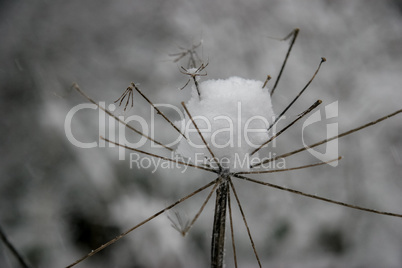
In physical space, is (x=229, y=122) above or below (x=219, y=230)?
above

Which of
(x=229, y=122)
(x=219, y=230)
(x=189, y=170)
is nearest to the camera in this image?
(x=219, y=230)

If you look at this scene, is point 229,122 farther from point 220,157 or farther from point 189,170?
point 189,170

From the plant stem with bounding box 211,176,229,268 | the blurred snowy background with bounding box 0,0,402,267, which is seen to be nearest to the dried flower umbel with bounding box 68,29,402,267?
the plant stem with bounding box 211,176,229,268

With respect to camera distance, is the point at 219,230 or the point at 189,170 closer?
→ the point at 219,230

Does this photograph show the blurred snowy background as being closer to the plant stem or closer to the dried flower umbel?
the dried flower umbel

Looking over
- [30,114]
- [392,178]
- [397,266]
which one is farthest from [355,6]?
[30,114]

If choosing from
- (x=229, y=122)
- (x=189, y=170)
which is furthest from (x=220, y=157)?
(x=189, y=170)

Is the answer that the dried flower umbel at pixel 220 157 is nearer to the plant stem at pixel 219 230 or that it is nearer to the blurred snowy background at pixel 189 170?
the plant stem at pixel 219 230
